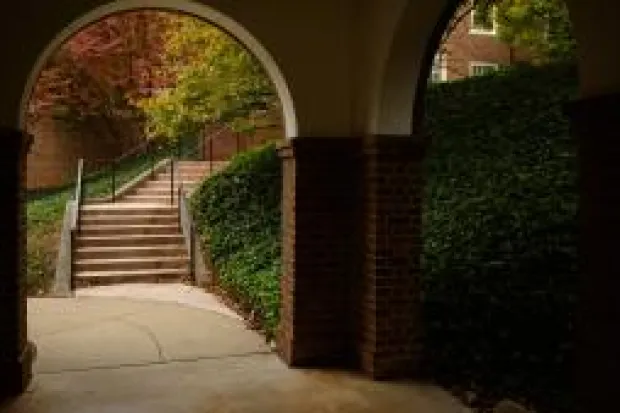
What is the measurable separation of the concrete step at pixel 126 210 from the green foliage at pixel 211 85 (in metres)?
1.55

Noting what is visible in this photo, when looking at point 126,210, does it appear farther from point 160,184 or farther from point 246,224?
point 246,224

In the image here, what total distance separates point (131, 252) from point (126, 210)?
1.50 metres

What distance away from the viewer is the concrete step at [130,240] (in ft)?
40.9

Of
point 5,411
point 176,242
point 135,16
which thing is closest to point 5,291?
point 5,411

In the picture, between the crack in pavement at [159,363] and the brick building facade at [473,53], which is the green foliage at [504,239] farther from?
the brick building facade at [473,53]

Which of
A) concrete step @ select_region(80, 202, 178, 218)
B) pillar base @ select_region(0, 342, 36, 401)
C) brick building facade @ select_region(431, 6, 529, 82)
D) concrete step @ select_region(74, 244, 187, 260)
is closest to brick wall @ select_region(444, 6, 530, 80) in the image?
brick building facade @ select_region(431, 6, 529, 82)

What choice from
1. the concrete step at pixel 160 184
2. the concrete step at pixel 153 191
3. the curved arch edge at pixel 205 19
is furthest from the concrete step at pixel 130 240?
the curved arch edge at pixel 205 19

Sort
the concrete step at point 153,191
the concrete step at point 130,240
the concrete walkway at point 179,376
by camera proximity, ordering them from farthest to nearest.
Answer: the concrete step at point 153,191 → the concrete step at point 130,240 → the concrete walkway at point 179,376

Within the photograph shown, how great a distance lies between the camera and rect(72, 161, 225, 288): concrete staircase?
11.8 metres

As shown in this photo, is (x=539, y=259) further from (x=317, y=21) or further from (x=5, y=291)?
(x=5, y=291)

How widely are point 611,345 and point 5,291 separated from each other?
14.2 feet

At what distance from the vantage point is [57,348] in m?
7.18

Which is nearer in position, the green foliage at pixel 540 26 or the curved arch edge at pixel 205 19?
the curved arch edge at pixel 205 19

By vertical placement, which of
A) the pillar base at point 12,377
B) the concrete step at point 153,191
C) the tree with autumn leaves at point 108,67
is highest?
the tree with autumn leaves at point 108,67
